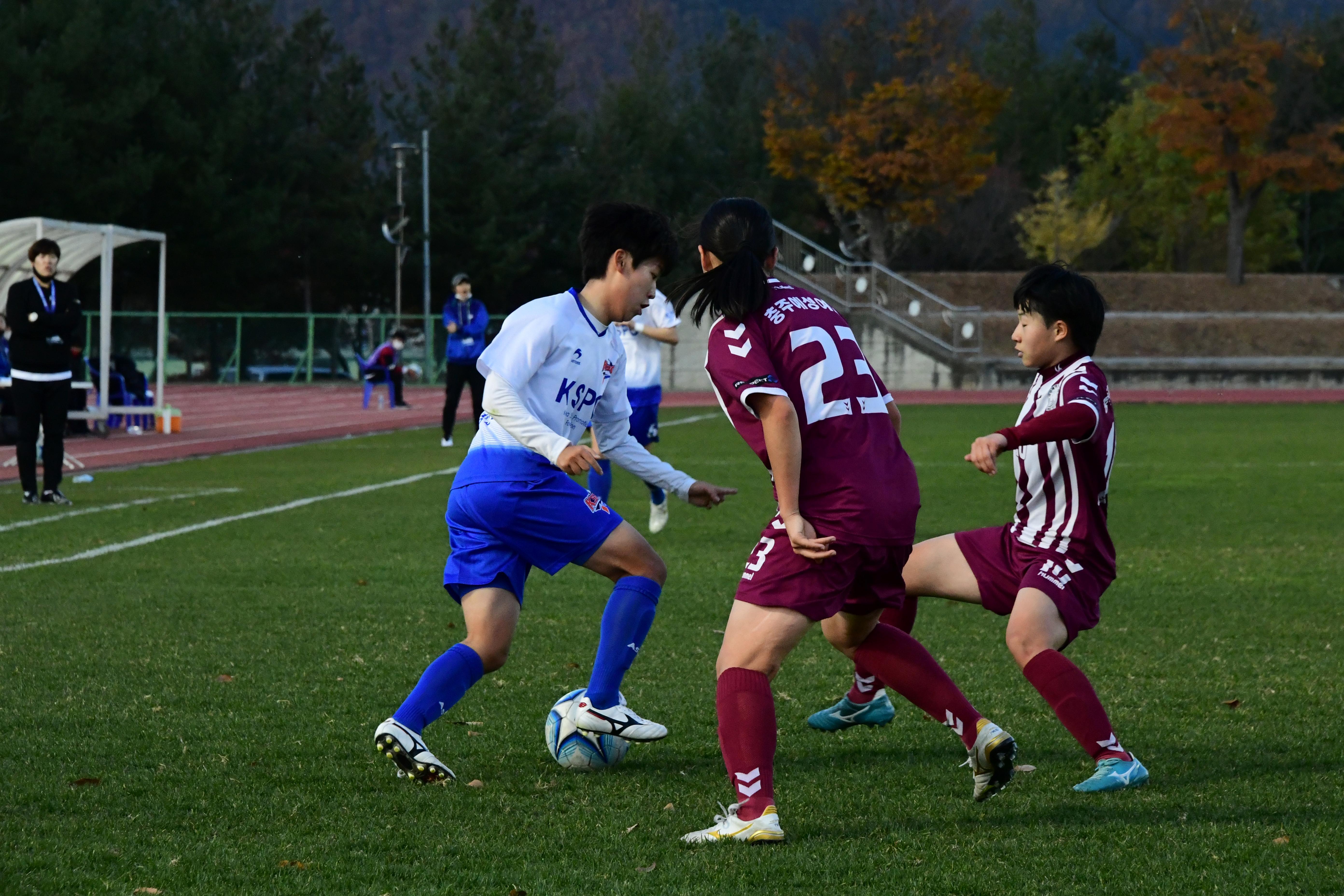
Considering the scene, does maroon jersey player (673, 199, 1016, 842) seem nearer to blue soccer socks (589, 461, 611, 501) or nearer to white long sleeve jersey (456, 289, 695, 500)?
white long sleeve jersey (456, 289, 695, 500)

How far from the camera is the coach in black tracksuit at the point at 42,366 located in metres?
11.7

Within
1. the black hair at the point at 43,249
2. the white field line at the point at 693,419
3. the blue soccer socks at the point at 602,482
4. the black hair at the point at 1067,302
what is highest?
the black hair at the point at 43,249

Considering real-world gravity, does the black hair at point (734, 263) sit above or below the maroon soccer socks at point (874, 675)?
above

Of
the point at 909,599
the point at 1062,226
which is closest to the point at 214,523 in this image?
the point at 909,599

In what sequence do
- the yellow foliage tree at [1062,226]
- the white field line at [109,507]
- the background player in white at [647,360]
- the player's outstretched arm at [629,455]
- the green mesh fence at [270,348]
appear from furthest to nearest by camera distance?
the yellow foliage tree at [1062,226] < the green mesh fence at [270,348] < the background player in white at [647,360] < the white field line at [109,507] < the player's outstretched arm at [629,455]

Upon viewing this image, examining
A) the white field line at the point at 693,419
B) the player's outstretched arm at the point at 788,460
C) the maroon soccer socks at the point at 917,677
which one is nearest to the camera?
the player's outstretched arm at the point at 788,460

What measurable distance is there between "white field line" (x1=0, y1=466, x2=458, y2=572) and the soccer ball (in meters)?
4.99

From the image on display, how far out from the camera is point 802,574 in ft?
12.8

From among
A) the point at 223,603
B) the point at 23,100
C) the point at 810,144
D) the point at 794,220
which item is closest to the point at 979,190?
the point at 794,220

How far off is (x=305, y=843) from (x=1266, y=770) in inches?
109

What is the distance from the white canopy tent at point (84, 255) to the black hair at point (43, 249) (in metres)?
4.80

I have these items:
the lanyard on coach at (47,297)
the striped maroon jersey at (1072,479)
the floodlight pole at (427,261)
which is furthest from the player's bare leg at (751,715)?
the floodlight pole at (427,261)

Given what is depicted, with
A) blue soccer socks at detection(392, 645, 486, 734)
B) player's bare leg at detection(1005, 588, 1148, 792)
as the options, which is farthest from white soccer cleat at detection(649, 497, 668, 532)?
player's bare leg at detection(1005, 588, 1148, 792)

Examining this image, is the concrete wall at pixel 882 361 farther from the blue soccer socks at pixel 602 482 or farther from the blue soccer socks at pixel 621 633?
the blue soccer socks at pixel 621 633
